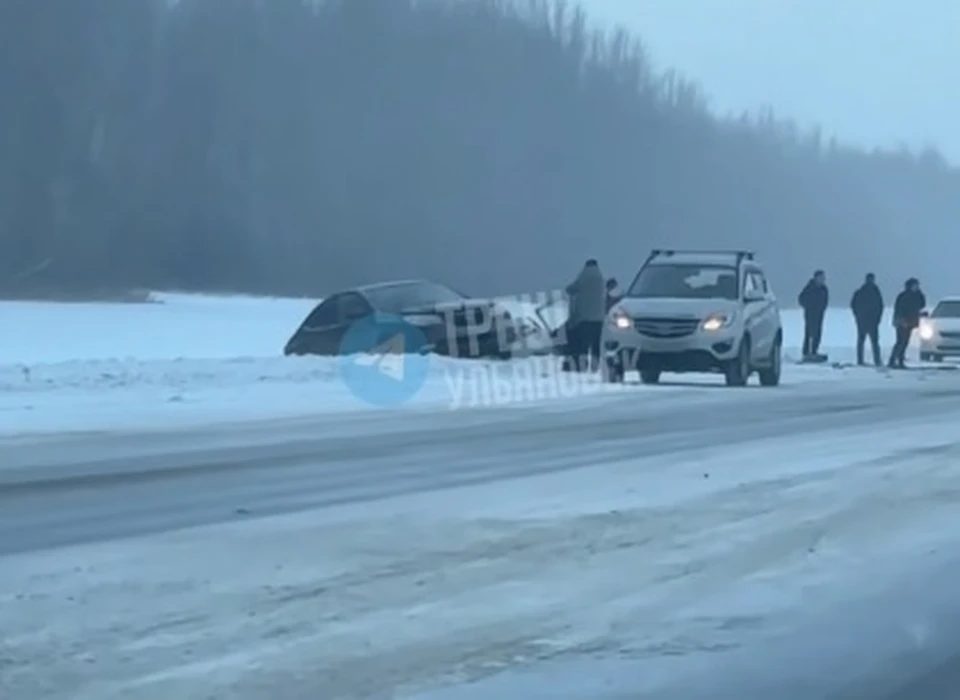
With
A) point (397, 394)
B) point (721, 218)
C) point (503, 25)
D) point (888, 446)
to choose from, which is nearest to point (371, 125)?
point (503, 25)

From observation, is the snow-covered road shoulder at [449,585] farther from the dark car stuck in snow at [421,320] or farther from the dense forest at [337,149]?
the dense forest at [337,149]

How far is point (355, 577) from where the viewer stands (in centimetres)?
977

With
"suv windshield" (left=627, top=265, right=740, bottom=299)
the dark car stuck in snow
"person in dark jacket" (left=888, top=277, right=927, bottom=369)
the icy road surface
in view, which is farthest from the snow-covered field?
the icy road surface

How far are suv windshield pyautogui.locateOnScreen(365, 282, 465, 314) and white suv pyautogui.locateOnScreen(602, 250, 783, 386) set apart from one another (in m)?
3.84

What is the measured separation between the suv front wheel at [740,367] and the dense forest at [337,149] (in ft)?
202

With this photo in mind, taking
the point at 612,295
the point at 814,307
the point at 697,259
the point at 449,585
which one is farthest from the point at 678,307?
the point at 449,585

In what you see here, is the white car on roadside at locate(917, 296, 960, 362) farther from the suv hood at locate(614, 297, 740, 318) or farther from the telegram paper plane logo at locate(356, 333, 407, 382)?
the telegram paper plane logo at locate(356, 333, 407, 382)

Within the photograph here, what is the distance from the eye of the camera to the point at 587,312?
30578 millimetres

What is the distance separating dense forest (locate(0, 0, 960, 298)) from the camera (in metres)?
93.8

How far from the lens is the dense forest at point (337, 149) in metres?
93.8

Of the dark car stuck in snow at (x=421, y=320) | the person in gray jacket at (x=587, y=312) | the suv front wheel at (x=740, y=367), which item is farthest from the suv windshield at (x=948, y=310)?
the suv front wheel at (x=740, y=367)

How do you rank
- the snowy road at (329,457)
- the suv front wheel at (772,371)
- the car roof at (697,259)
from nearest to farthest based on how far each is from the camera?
1. the snowy road at (329,457)
2. the car roof at (697,259)
3. the suv front wheel at (772,371)

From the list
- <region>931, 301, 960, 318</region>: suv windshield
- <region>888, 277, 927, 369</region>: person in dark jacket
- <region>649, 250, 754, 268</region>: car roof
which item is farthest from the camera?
<region>931, 301, 960, 318</region>: suv windshield

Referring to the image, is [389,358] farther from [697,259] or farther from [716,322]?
[697,259]
